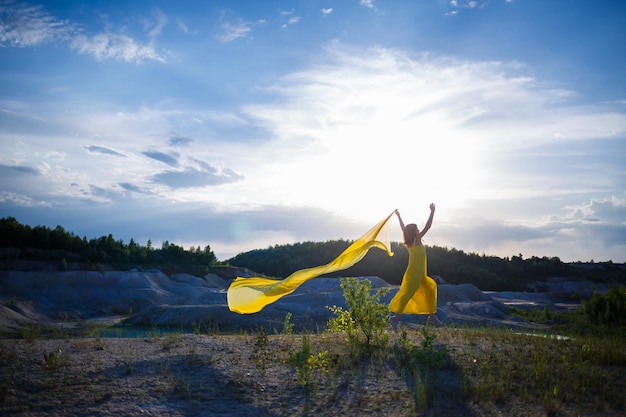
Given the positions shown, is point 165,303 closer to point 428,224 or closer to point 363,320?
point 363,320

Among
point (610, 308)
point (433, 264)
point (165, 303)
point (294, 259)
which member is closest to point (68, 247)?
point (165, 303)

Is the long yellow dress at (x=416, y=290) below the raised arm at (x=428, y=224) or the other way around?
below

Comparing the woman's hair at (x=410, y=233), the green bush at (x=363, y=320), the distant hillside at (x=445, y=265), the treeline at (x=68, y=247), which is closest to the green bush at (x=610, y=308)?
the woman's hair at (x=410, y=233)

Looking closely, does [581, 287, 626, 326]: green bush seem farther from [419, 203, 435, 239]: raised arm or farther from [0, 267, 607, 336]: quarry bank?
[419, 203, 435, 239]: raised arm

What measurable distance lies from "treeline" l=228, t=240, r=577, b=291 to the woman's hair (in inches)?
1907

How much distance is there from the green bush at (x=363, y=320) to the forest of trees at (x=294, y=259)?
3867cm

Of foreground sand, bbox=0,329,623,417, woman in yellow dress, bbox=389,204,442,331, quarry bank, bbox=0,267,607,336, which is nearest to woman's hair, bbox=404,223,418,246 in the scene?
woman in yellow dress, bbox=389,204,442,331

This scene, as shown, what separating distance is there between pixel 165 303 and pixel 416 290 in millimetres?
33205

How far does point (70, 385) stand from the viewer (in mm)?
7180

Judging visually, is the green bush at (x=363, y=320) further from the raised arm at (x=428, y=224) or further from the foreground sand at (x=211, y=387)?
the raised arm at (x=428, y=224)

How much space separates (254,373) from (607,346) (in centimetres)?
725

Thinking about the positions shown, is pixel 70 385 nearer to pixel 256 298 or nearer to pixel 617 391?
pixel 256 298

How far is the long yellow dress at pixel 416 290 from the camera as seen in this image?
9.88 metres

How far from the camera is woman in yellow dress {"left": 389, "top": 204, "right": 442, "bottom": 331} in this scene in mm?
9875
